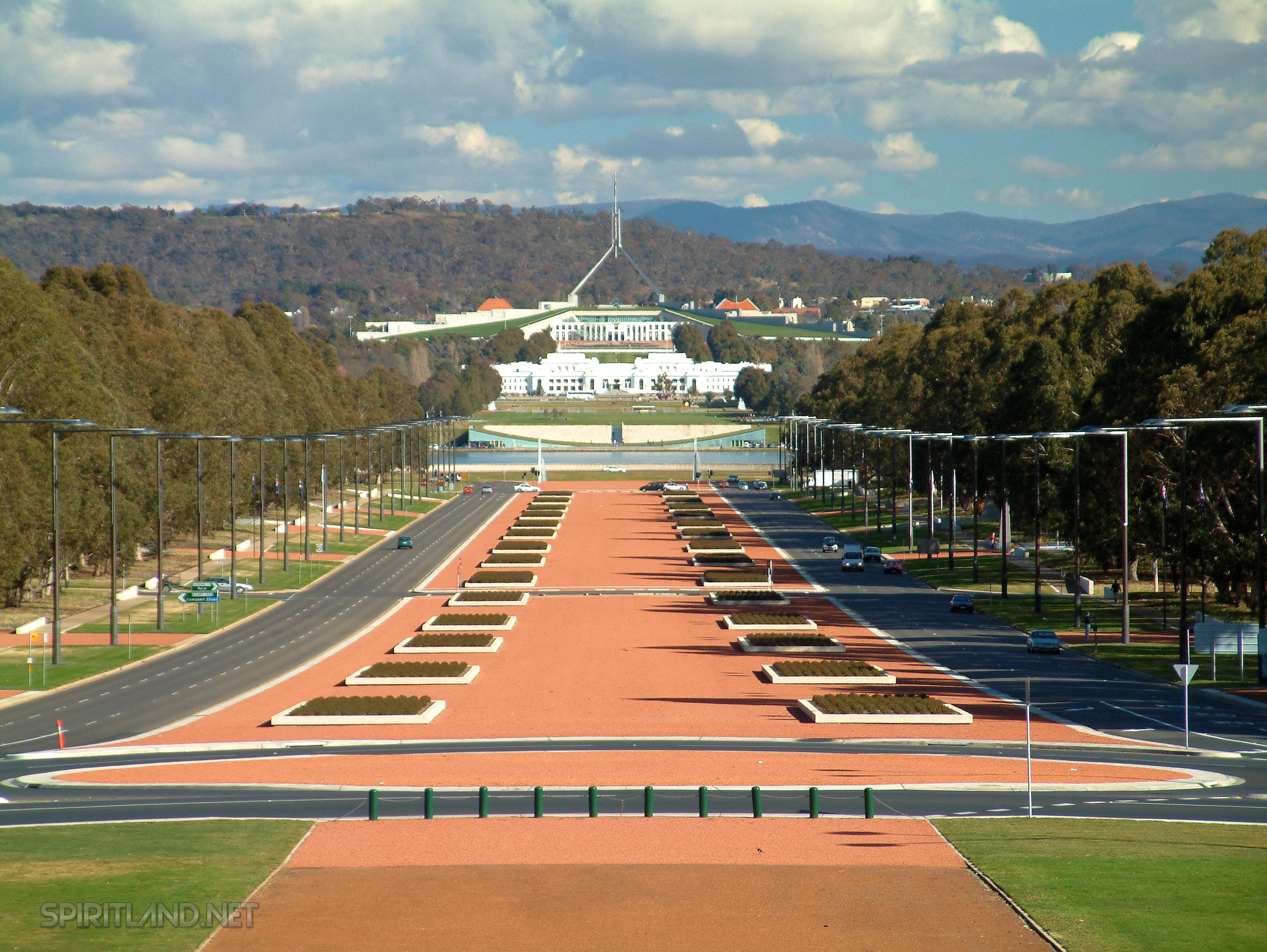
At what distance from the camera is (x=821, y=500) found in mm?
150875

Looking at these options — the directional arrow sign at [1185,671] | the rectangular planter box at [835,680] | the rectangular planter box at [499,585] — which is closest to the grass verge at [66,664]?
the rectangular planter box at [499,585]

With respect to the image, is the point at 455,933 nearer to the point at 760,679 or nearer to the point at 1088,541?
the point at 760,679

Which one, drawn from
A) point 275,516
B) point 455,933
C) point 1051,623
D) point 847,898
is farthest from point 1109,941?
point 275,516

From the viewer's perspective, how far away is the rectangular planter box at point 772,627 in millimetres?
68750

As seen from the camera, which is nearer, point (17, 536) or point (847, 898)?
point (847, 898)

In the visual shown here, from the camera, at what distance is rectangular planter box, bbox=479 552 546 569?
311 ft

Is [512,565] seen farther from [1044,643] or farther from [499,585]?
[1044,643]

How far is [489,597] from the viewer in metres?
80.6

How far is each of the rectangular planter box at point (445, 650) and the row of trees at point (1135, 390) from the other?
104ft

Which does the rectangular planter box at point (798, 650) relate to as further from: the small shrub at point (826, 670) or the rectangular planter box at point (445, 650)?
the rectangular planter box at point (445, 650)

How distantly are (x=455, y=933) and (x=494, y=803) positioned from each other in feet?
34.2

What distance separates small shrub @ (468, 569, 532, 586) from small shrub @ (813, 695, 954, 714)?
39.8 meters

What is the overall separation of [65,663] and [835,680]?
33595mm

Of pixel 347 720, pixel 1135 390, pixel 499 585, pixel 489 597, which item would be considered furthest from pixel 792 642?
pixel 499 585
